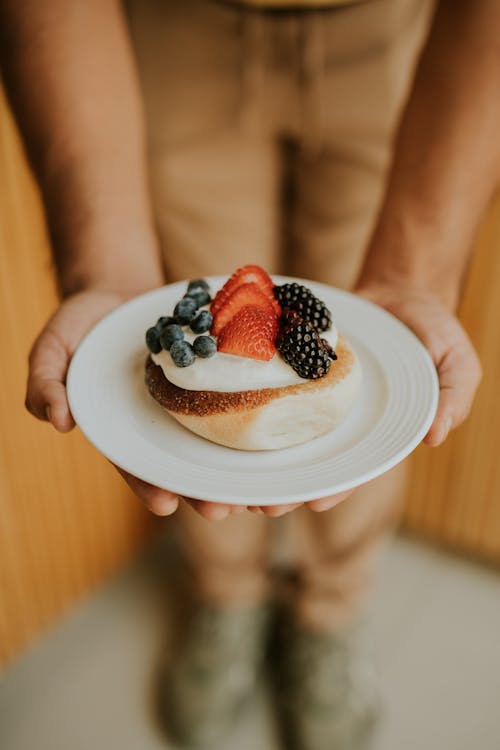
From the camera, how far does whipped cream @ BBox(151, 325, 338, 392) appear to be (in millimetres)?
1001

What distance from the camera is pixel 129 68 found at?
1396mm

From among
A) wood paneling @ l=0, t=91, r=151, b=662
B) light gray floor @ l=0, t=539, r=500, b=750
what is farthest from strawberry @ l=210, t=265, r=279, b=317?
light gray floor @ l=0, t=539, r=500, b=750

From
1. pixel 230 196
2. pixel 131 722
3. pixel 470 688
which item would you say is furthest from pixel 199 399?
pixel 470 688

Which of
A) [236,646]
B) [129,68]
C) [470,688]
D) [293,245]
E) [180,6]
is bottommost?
[470,688]

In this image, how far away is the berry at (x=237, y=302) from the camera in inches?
41.0

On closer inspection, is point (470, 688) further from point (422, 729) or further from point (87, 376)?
point (87, 376)

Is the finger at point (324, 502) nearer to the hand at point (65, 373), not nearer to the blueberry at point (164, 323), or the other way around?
the hand at point (65, 373)

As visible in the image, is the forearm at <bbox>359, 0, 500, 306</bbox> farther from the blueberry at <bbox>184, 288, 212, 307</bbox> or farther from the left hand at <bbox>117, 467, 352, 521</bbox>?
the left hand at <bbox>117, 467, 352, 521</bbox>

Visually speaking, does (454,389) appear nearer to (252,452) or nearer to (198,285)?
(252,452)

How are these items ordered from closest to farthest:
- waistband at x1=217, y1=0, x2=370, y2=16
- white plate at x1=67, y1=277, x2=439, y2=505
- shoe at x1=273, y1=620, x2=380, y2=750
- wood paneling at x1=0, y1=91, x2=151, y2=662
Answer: white plate at x1=67, y1=277, x2=439, y2=505 → waistband at x1=217, y1=0, x2=370, y2=16 → wood paneling at x1=0, y1=91, x2=151, y2=662 → shoe at x1=273, y1=620, x2=380, y2=750

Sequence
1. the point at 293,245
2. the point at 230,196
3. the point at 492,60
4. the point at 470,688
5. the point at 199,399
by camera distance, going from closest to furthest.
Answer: the point at 199,399
the point at 492,60
the point at 230,196
the point at 293,245
the point at 470,688

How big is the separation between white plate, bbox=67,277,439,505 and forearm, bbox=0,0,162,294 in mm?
182

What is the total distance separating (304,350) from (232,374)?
111mm

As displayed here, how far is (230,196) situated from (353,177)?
0.27 m
